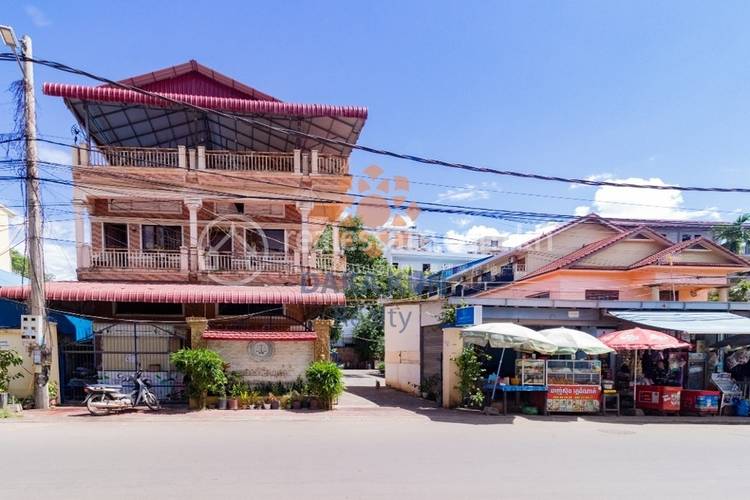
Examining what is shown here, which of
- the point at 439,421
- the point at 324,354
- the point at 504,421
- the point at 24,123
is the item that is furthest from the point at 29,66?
the point at 504,421

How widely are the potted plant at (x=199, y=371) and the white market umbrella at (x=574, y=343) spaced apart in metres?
8.21

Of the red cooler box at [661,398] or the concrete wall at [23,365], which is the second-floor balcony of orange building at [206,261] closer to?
the concrete wall at [23,365]

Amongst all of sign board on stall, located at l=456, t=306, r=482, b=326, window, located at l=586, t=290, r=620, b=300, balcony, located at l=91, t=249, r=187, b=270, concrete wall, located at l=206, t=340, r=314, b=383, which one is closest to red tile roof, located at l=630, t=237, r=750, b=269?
window, located at l=586, t=290, r=620, b=300

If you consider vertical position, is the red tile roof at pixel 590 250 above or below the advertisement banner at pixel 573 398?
above

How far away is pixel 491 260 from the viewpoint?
2372 cm

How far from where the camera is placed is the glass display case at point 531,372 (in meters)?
11.2

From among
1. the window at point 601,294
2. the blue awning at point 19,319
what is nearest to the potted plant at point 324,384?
the blue awning at point 19,319

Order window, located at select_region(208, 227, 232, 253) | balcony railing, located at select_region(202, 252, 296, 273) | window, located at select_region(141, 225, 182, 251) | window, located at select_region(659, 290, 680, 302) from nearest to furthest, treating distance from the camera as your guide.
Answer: balcony railing, located at select_region(202, 252, 296, 273), window, located at select_region(141, 225, 182, 251), window, located at select_region(208, 227, 232, 253), window, located at select_region(659, 290, 680, 302)

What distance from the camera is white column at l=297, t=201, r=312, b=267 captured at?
14391 millimetres

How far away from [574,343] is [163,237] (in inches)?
515

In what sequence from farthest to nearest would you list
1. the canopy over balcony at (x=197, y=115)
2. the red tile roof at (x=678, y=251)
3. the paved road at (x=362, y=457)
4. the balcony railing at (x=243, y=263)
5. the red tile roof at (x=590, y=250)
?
the red tile roof at (x=590, y=250)
the red tile roof at (x=678, y=251)
the balcony railing at (x=243, y=263)
the canopy over balcony at (x=197, y=115)
the paved road at (x=362, y=457)

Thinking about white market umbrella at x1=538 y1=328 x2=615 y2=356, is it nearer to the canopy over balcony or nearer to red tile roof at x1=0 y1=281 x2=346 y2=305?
red tile roof at x1=0 y1=281 x2=346 y2=305

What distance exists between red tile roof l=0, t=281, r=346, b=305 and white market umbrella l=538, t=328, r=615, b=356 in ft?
19.2

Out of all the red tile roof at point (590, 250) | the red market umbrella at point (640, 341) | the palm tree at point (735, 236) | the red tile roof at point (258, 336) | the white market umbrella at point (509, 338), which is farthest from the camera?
the palm tree at point (735, 236)
